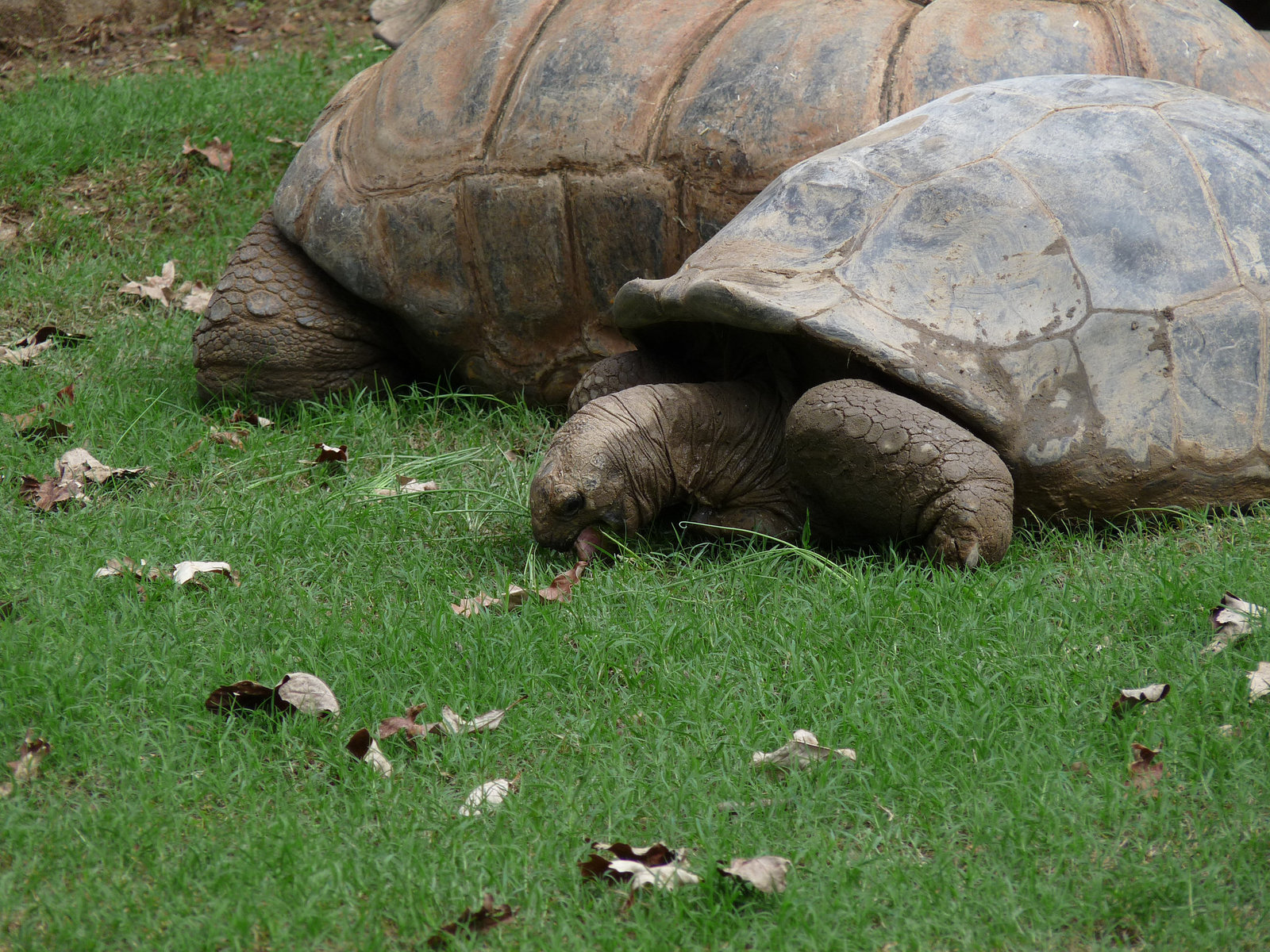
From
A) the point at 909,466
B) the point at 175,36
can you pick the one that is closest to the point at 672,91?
the point at 909,466

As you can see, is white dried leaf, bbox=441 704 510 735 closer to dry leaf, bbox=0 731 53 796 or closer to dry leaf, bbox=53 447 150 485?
dry leaf, bbox=0 731 53 796

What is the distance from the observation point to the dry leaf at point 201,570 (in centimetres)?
352

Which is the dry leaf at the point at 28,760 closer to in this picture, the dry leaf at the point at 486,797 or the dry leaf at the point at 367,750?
the dry leaf at the point at 367,750

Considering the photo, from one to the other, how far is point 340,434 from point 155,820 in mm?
2447

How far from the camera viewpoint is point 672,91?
178 inches

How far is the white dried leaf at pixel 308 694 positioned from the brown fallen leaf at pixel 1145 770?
5.50 feet

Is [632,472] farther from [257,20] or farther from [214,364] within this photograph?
[257,20]

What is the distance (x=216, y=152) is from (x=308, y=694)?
4.59 m

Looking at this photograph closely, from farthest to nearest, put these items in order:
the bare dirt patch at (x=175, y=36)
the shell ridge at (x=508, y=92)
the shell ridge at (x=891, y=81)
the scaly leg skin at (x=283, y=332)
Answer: the bare dirt patch at (x=175, y=36) < the scaly leg skin at (x=283, y=332) < the shell ridge at (x=508, y=92) < the shell ridge at (x=891, y=81)

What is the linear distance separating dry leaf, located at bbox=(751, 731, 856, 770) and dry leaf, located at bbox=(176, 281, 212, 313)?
4047 mm

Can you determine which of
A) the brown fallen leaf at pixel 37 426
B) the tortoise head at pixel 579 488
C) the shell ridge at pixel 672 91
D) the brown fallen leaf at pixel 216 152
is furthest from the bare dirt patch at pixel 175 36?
the tortoise head at pixel 579 488

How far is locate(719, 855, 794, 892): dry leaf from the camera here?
231 cm

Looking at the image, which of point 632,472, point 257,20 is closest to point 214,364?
point 632,472

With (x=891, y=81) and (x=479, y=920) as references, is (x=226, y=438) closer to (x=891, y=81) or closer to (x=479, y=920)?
(x=891, y=81)
